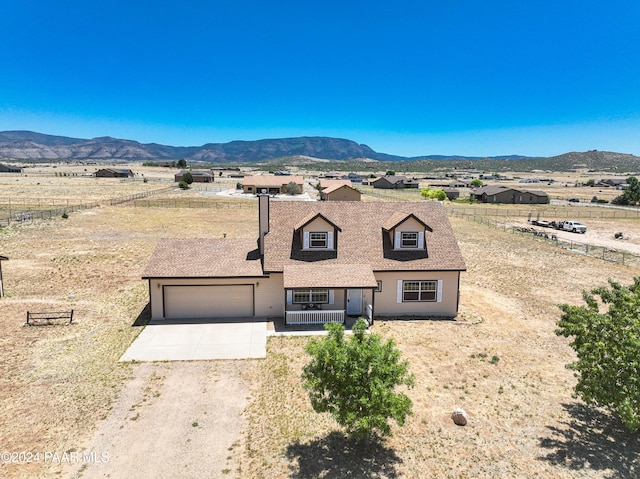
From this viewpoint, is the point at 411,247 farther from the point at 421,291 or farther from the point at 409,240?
the point at 421,291

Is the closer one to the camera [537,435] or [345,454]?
[345,454]

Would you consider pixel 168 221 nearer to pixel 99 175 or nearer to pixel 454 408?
pixel 454 408

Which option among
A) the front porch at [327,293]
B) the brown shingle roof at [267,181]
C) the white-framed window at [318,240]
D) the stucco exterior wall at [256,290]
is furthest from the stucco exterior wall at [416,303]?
the brown shingle roof at [267,181]

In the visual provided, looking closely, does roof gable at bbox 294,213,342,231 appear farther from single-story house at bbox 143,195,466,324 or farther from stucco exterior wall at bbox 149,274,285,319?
stucco exterior wall at bbox 149,274,285,319

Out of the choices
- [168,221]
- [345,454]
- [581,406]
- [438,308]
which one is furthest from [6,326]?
[168,221]

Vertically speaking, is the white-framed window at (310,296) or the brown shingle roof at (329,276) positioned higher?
the brown shingle roof at (329,276)

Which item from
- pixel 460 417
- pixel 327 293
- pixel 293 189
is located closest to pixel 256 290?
pixel 327 293

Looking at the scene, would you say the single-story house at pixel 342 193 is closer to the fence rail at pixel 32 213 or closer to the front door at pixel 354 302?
the fence rail at pixel 32 213

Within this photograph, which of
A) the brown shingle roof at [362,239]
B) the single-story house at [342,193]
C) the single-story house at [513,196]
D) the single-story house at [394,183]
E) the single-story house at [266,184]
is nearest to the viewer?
the brown shingle roof at [362,239]
